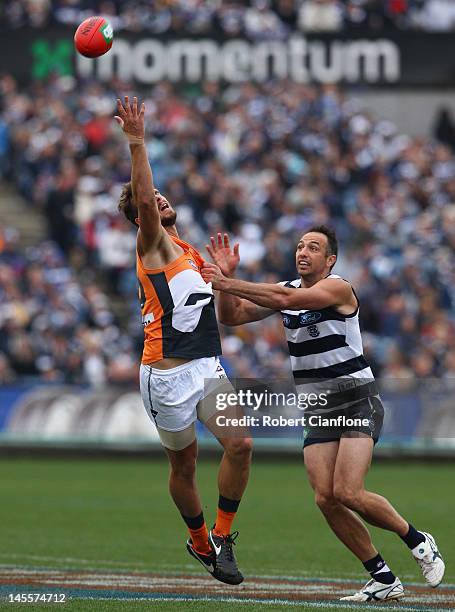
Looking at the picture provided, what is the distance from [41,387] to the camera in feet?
73.0

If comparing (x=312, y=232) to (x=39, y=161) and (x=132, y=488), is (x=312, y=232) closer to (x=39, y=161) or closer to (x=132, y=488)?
(x=132, y=488)

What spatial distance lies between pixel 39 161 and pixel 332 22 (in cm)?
777

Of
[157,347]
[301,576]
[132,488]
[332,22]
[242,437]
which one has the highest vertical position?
[332,22]

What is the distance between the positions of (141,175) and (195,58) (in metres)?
21.3

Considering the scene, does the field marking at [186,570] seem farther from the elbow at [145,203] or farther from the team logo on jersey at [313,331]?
the elbow at [145,203]

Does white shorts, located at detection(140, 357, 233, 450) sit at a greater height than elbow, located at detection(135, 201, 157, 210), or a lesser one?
lesser

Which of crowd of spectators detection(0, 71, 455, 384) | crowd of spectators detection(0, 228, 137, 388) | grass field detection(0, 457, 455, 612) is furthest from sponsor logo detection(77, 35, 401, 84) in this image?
grass field detection(0, 457, 455, 612)

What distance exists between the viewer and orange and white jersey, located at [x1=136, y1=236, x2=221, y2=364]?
9.20m

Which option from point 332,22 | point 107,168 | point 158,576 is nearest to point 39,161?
point 107,168

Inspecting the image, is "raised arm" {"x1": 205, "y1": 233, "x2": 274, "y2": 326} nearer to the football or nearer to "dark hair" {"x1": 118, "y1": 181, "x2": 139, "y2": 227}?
"dark hair" {"x1": 118, "y1": 181, "x2": 139, "y2": 227}

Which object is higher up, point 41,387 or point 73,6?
point 73,6

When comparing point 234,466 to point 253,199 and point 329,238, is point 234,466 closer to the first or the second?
point 329,238

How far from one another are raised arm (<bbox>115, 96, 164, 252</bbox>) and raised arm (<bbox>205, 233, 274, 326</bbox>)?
0.52 m

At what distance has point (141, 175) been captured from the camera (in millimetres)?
8820
